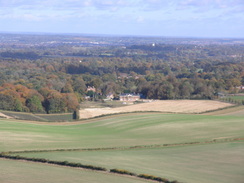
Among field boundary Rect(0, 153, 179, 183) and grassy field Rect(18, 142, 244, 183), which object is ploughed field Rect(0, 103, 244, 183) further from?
field boundary Rect(0, 153, 179, 183)

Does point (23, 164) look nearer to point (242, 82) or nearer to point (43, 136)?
point (43, 136)

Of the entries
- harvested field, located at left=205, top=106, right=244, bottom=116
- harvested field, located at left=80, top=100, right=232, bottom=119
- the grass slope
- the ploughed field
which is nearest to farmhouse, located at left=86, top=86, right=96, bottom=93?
harvested field, located at left=80, top=100, right=232, bottom=119

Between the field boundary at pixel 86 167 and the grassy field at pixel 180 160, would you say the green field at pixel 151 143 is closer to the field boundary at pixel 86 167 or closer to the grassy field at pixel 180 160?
the grassy field at pixel 180 160

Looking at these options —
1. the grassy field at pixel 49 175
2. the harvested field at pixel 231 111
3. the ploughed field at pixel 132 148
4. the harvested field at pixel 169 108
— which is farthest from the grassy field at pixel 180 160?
the harvested field at pixel 169 108

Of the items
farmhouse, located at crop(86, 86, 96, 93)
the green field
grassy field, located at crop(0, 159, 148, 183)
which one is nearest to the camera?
grassy field, located at crop(0, 159, 148, 183)

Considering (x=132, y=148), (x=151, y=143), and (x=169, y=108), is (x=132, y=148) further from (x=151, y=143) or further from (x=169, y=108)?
(x=169, y=108)

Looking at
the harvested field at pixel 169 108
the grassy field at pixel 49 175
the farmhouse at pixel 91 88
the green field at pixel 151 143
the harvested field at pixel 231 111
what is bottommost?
the farmhouse at pixel 91 88
